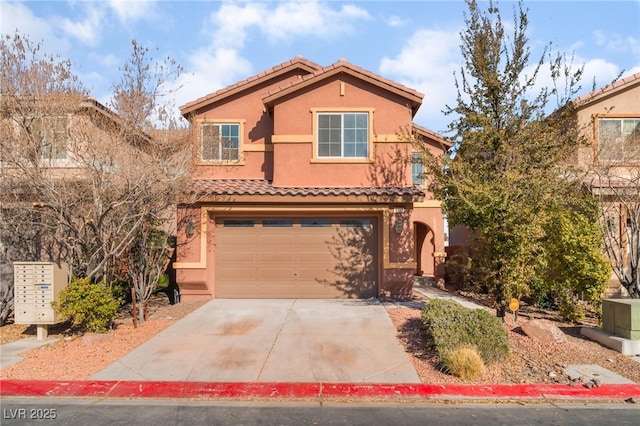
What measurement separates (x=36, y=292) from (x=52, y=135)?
3463 millimetres

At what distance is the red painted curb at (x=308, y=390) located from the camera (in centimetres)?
627

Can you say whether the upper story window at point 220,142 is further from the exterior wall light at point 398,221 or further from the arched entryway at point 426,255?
the arched entryway at point 426,255

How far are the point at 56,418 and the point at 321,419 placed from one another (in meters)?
3.34

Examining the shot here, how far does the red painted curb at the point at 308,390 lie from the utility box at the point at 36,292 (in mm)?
2640

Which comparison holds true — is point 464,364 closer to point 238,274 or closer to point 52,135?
point 238,274

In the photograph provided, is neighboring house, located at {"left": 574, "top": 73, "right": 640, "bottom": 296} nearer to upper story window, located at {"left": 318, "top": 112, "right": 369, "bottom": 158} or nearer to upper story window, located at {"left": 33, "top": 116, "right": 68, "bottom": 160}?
upper story window, located at {"left": 318, "top": 112, "right": 369, "bottom": 158}

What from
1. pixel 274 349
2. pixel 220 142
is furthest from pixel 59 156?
pixel 274 349

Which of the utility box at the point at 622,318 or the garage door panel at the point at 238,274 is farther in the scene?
the garage door panel at the point at 238,274

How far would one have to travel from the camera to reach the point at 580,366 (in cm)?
733

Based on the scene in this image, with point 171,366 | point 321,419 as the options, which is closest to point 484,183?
point 321,419

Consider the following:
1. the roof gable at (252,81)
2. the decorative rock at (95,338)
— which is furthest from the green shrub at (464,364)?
the roof gable at (252,81)

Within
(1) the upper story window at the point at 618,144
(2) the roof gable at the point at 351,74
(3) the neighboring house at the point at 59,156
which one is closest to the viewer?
(3) the neighboring house at the point at 59,156

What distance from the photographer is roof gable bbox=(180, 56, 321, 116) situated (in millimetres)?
14180

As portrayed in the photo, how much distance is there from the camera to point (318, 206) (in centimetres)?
1266
